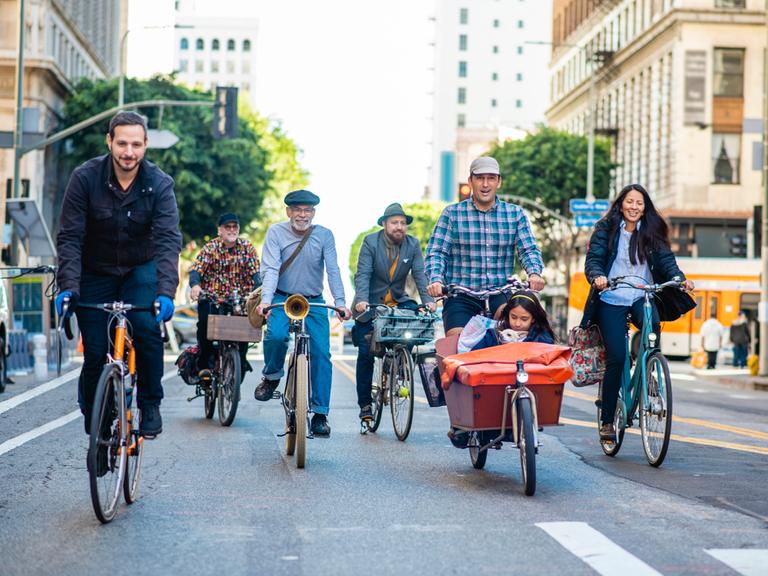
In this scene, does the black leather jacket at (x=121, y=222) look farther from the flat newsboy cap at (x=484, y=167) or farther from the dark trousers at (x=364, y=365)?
the dark trousers at (x=364, y=365)

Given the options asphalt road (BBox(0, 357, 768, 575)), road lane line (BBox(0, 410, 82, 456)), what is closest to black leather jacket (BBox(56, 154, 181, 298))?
asphalt road (BBox(0, 357, 768, 575))

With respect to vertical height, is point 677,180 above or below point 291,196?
above

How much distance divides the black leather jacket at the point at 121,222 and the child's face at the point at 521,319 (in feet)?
7.83

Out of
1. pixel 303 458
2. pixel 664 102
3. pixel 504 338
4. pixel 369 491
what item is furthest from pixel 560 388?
pixel 664 102

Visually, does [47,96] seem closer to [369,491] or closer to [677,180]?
[677,180]

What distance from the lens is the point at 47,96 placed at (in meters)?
56.8

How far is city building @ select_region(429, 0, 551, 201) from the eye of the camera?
154m

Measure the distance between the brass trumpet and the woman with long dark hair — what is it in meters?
1.93

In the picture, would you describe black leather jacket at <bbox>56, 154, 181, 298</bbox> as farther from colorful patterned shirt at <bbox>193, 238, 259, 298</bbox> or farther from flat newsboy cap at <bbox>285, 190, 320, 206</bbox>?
colorful patterned shirt at <bbox>193, 238, 259, 298</bbox>

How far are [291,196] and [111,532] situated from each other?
4.20m

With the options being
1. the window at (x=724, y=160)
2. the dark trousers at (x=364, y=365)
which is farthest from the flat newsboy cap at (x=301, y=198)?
the window at (x=724, y=160)

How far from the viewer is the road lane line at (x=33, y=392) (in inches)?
594

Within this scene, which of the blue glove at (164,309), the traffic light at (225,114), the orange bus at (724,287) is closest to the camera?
the blue glove at (164,309)

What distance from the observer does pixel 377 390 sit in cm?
1199
